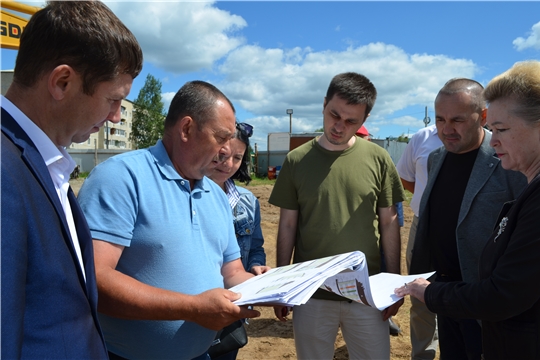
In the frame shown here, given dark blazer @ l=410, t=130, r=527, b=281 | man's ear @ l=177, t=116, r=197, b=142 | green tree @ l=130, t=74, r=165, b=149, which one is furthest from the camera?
green tree @ l=130, t=74, r=165, b=149

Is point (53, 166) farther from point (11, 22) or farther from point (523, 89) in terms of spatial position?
point (11, 22)

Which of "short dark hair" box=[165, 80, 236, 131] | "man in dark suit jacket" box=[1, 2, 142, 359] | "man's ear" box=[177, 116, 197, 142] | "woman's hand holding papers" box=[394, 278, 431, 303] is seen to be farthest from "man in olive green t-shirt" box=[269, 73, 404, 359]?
"man in dark suit jacket" box=[1, 2, 142, 359]

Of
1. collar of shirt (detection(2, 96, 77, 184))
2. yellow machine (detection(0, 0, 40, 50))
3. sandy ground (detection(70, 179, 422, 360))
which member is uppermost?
yellow machine (detection(0, 0, 40, 50))

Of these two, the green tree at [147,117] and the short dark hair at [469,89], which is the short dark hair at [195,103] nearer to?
the short dark hair at [469,89]

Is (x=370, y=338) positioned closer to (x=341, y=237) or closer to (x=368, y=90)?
(x=341, y=237)

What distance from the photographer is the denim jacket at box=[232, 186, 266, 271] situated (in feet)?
9.37

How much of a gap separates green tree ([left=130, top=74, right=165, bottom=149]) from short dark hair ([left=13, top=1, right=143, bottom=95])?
175 ft

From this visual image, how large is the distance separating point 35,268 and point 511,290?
5.55 feet

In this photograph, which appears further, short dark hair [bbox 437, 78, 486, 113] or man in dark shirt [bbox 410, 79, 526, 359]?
short dark hair [bbox 437, 78, 486, 113]

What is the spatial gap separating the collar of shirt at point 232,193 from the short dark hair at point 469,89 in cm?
161

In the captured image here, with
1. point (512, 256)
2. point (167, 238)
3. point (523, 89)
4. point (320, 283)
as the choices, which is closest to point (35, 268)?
point (167, 238)

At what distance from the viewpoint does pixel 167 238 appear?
1701 millimetres

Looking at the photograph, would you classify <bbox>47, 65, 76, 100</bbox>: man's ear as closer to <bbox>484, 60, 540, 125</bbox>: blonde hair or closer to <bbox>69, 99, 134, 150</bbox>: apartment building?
<bbox>484, 60, 540, 125</bbox>: blonde hair

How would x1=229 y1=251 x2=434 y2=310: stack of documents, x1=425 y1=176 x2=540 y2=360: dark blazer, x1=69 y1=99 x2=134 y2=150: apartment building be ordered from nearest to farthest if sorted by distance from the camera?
x1=229 y1=251 x2=434 y2=310: stack of documents
x1=425 y1=176 x2=540 y2=360: dark blazer
x1=69 y1=99 x2=134 y2=150: apartment building
